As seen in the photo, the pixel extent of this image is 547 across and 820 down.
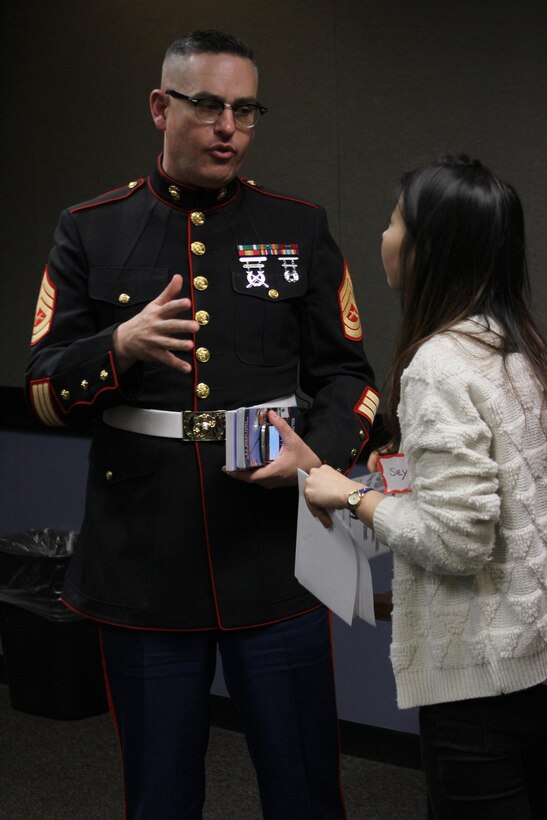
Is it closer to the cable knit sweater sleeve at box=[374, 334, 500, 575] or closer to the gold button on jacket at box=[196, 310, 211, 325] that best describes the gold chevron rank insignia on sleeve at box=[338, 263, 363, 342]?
the gold button on jacket at box=[196, 310, 211, 325]

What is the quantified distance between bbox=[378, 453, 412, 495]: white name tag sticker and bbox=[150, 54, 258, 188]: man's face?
1.93ft

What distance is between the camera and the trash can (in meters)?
3.52

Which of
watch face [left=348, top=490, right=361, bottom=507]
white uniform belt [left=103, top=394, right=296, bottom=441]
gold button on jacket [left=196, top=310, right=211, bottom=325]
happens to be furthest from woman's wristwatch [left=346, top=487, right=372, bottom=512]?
gold button on jacket [left=196, top=310, right=211, bottom=325]

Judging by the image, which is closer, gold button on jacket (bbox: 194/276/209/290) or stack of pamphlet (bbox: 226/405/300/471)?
stack of pamphlet (bbox: 226/405/300/471)

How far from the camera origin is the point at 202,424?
1881mm

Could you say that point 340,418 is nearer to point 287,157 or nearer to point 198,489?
point 198,489

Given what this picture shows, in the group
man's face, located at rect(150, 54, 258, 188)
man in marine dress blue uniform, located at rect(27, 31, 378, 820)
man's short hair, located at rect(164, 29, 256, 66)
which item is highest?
man's short hair, located at rect(164, 29, 256, 66)

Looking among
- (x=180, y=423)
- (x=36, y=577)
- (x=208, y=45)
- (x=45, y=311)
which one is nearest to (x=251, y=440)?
(x=180, y=423)

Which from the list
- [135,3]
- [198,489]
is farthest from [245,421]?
[135,3]

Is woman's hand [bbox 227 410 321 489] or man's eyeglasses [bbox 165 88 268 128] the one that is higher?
man's eyeglasses [bbox 165 88 268 128]

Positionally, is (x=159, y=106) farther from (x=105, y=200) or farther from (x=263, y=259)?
(x=263, y=259)

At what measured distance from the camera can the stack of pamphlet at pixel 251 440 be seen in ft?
5.73

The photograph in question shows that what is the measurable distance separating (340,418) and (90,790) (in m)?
1.63

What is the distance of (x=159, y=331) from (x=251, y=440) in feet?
0.73
